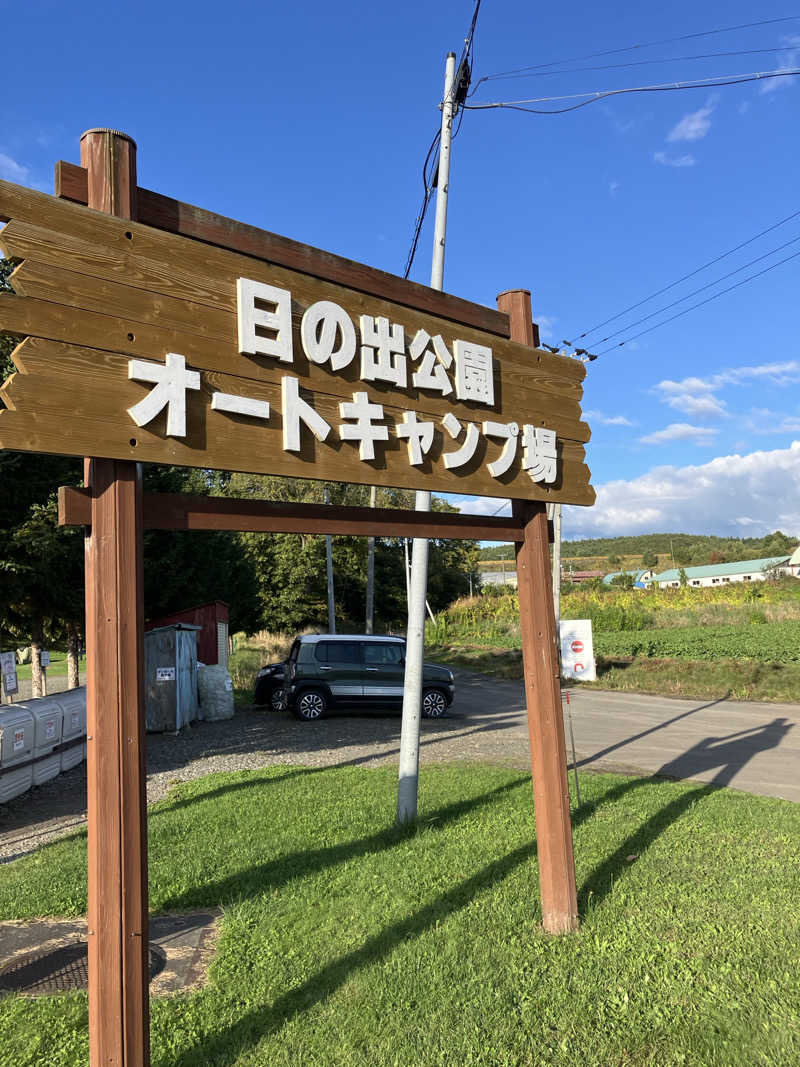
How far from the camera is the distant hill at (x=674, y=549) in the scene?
118812 millimetres

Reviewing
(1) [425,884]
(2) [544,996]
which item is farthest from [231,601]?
(2) [544,996]

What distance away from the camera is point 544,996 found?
3.55 meters

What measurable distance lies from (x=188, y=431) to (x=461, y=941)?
10.2ft

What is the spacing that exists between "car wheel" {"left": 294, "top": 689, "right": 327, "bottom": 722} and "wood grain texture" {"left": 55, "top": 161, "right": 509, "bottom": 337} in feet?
40.5

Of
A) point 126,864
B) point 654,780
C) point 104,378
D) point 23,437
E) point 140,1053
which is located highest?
point 104,378

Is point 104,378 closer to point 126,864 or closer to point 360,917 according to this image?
point 126,864

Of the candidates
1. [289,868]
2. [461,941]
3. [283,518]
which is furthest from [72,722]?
[283,518]

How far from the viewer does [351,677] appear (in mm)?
16234

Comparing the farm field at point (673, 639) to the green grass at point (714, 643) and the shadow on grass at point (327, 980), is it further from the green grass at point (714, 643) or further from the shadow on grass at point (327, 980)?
the shadow on grass at point (327, 980)

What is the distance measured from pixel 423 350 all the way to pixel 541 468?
114 centimetres

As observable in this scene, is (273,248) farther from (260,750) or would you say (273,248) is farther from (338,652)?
(338,652)

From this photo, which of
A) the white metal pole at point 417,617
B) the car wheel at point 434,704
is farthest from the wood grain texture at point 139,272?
the car wheel at point 434,704

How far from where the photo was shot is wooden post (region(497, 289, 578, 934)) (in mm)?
4395

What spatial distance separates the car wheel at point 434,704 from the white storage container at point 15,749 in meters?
8.70
